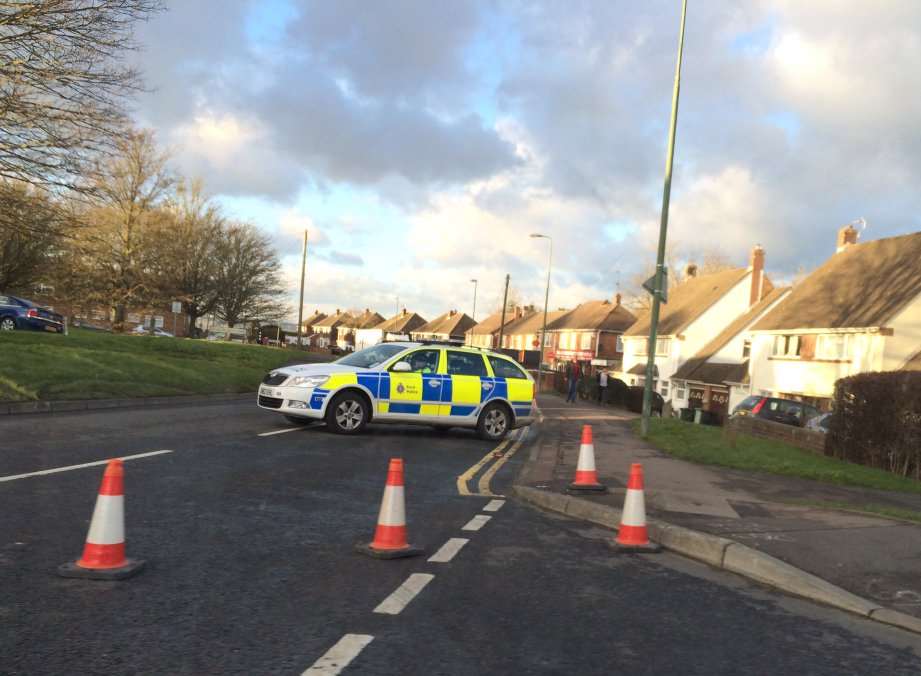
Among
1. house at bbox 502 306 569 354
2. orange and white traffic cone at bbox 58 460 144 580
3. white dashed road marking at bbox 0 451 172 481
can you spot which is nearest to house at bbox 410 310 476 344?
house at bbox 502 306 569 354

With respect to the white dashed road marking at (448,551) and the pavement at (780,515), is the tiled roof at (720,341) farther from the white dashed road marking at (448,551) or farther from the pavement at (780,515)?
the white dashed road marking at (448,551)

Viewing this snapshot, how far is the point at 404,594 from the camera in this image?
4852 millimetres

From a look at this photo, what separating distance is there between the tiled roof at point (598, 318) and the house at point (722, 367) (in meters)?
25.4

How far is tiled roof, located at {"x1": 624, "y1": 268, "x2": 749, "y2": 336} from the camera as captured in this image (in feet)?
160

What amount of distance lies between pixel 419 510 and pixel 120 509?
3242 millimetres

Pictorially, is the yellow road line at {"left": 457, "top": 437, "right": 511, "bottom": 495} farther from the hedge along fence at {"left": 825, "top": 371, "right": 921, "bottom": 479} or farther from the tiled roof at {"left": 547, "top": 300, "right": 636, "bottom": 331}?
the tiled roof at {"left": 547, "top": 300, "right": 636, "bottom": 331}

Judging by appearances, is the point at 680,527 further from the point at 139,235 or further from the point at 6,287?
the point at 6,287

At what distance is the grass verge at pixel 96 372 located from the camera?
1578 centimetres

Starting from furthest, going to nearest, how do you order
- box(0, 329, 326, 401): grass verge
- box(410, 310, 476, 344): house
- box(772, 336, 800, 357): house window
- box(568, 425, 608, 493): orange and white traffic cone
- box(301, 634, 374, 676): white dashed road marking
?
box(410, 310, 476, 344): house → box(772, 336, 800, 357): house window → box(0, 329, 326, 401): grass verge → box(568, 425, 608, 493): orange and white traffic cone → box(301, 634, 374, 676): white dashed road marking

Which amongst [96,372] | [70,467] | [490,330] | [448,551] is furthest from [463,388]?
[490,330]

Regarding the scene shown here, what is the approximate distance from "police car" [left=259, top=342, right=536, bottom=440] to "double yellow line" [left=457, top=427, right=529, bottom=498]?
534 millimetres

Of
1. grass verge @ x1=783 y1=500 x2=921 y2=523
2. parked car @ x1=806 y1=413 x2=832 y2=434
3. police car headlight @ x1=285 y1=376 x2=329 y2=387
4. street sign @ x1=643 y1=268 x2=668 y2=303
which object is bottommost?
grass verge @ x1=783 y1=500 x2=921 y2=523

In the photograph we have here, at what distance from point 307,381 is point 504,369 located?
3932 mm

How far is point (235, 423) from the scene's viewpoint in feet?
45.7
